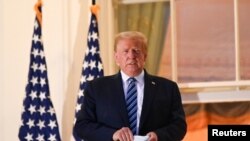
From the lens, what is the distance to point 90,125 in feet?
7.93

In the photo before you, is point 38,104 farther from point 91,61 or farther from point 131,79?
point 131,79

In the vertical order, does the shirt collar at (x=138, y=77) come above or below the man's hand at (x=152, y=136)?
above

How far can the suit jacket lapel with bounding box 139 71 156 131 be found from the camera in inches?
94.7

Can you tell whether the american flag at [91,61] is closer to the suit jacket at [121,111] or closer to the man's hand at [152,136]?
the suit jacket at [121,111]

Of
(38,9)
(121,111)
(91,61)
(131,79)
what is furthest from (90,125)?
(38,9)

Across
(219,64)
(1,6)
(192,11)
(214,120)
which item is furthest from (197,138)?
(1,6)

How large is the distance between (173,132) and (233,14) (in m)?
1.72

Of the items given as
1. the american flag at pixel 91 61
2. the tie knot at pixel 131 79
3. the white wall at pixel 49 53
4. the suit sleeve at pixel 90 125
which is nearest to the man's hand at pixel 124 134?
the suit sleeve at pixel 90 125

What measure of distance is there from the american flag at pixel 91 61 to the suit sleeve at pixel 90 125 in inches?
39.8

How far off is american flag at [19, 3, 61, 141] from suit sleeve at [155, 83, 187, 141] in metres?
1.30

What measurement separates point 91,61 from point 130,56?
3.83ft

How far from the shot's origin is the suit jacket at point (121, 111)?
2398 mm

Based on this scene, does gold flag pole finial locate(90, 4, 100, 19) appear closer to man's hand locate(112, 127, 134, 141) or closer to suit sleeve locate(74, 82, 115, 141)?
suit sleeve locate(74, 82, 115, 141)

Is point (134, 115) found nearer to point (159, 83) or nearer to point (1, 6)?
point (159, 83)
